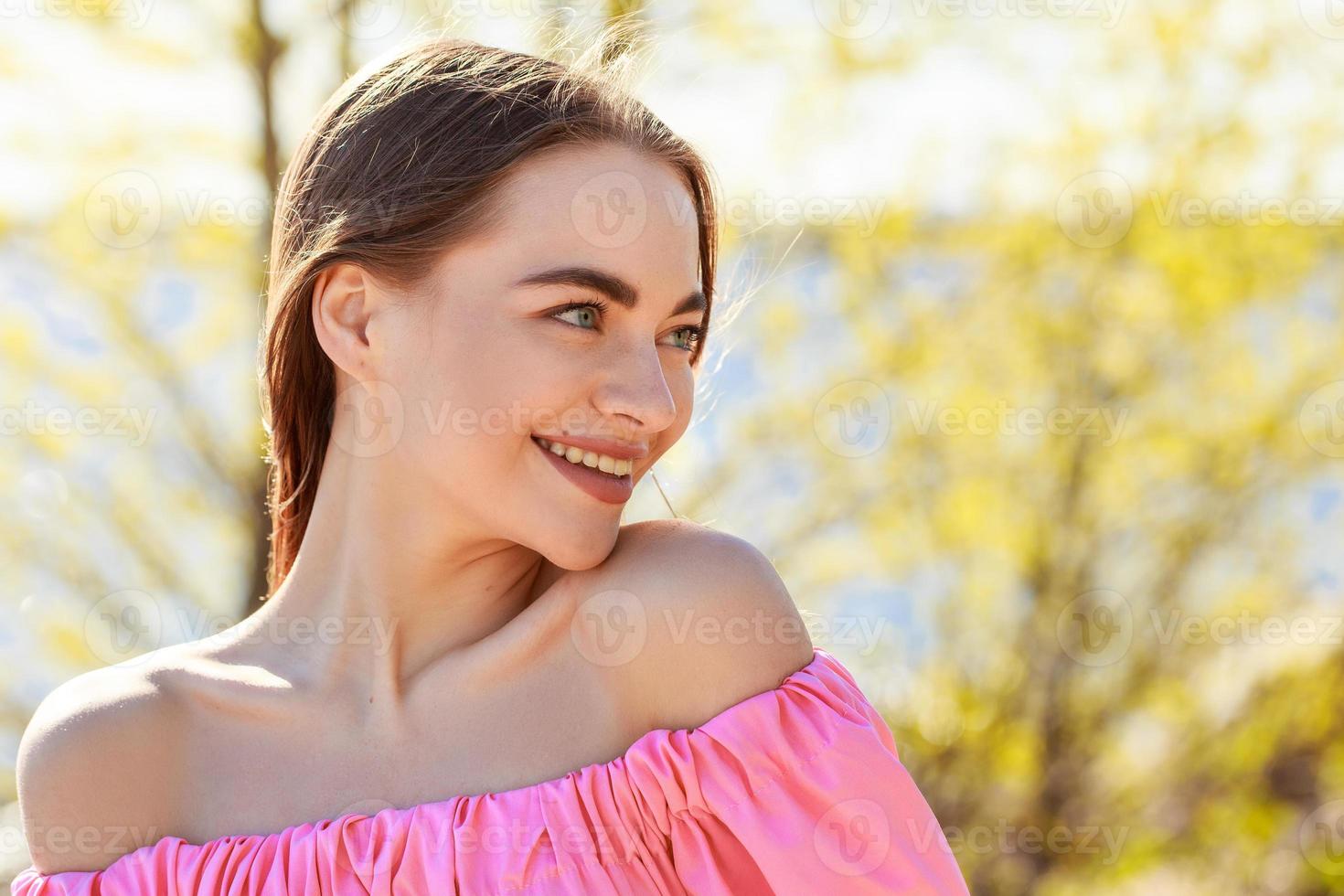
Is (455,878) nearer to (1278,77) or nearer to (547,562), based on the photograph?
(547,562)

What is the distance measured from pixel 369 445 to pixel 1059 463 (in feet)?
7.03

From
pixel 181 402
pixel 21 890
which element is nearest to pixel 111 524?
pixel 181 402

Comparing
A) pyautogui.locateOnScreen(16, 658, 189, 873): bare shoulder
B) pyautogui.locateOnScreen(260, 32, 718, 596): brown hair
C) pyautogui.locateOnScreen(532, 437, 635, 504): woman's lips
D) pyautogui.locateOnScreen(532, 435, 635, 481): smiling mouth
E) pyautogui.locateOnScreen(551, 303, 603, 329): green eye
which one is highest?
pyautogui.locateOnScreen(260, 32, 718, 596): brown hair

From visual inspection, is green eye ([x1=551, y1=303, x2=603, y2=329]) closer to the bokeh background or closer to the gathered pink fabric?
the gathered pink fabric

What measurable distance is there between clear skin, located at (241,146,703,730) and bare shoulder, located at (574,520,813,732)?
0.06m

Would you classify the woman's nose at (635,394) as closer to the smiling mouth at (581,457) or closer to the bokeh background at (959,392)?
the smiling mouth at (581,457)

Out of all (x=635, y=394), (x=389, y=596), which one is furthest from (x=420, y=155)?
(x=389, y=596)

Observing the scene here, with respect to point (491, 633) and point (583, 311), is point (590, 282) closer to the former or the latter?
point (583, 311)

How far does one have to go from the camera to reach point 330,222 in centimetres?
142

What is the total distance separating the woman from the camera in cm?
127

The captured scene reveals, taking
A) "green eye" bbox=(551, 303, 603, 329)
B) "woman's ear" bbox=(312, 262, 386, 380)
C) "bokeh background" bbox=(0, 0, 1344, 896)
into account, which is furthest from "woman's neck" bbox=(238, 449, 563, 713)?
"bokeh background" bbox=(0, 0, 1344, 896)

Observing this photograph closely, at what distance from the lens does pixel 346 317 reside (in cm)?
144

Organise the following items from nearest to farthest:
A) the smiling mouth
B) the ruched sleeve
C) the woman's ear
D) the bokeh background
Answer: the ruched sleeve
the smiling mouth
the woman's ear
the bokeh background

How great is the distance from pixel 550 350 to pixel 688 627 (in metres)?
0.30
